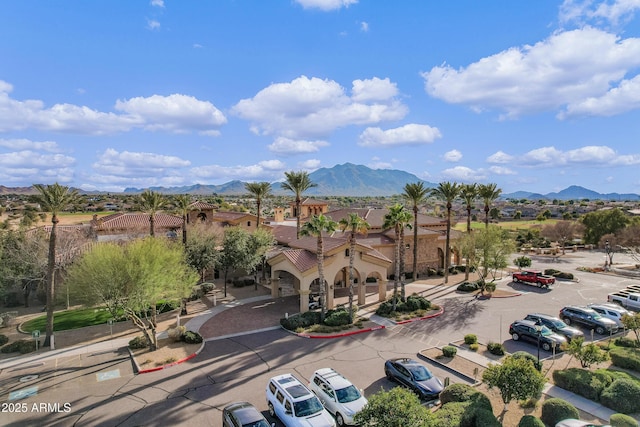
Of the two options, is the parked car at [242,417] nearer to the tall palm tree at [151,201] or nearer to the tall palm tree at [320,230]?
the tall palm tree at [320,230]

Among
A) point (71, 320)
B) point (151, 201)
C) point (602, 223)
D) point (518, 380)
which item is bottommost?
point (71, 320)

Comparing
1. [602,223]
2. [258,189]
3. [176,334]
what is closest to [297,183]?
[258,189]

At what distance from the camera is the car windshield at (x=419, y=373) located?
17.6m

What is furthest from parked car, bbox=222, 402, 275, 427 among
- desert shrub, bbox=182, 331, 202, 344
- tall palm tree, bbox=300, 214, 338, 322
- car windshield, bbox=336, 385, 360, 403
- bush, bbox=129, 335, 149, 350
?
tall palm tree, bbox=300, 214, 338, 322

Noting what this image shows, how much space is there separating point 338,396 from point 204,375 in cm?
Answer: 838

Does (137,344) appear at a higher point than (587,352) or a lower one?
lower

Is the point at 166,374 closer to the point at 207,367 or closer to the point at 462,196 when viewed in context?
the point at 207,367

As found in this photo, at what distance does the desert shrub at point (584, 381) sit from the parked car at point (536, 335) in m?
3.71

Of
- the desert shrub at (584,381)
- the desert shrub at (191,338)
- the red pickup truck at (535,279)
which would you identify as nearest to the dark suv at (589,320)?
the desert shrub at (584,381)

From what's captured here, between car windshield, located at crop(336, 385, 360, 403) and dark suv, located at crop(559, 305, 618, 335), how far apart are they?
21.3m

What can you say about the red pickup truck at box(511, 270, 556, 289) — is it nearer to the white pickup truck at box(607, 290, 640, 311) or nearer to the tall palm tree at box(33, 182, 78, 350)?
the white pickup truck at box(607, 290, 640, 311)

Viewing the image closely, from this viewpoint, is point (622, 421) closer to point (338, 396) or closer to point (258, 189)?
point (338, 396)

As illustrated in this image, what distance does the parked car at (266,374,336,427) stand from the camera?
1409cm

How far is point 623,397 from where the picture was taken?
612 inches
